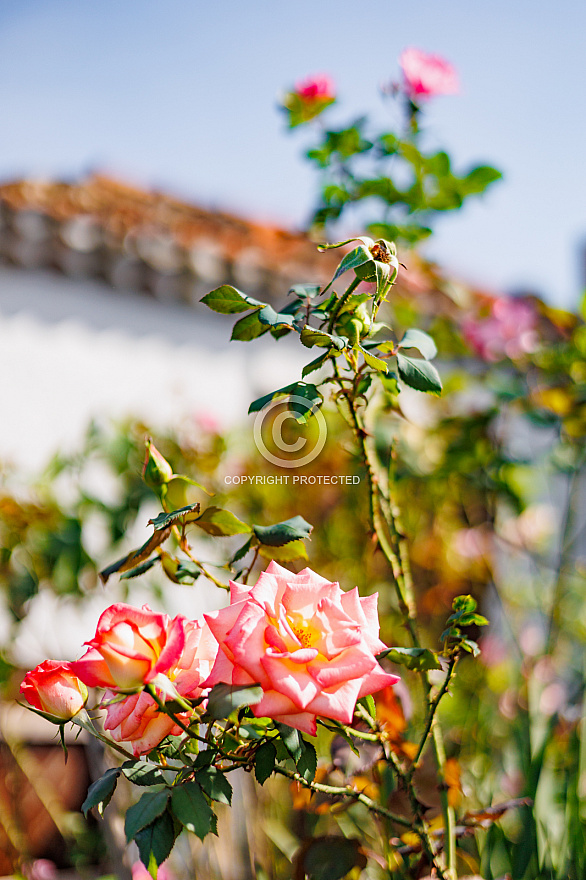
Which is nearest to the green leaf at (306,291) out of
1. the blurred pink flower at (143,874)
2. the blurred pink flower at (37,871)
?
the blurred pink flower at (143,874)

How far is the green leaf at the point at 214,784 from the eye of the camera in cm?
42

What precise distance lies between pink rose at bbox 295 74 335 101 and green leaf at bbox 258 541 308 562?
72cm

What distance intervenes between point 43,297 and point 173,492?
113cm

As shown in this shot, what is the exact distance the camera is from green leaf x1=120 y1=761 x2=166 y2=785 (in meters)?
0.44

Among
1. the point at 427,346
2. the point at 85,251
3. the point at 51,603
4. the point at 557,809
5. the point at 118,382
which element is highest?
the point at 85,251

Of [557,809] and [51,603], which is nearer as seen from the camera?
[557,809]

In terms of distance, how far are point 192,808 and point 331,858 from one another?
0.27 m

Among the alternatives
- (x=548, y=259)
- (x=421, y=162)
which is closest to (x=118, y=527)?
(x=421, y=162)

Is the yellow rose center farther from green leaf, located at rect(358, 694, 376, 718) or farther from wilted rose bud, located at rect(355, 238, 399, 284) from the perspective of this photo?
wilted rose bud, located at rect(355, 238, 399, 284)

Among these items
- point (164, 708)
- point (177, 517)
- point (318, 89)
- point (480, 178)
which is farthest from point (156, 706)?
point (318, 89)

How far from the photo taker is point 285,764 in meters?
0.50

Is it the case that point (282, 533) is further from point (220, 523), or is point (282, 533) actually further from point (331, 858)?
point (331, 858)

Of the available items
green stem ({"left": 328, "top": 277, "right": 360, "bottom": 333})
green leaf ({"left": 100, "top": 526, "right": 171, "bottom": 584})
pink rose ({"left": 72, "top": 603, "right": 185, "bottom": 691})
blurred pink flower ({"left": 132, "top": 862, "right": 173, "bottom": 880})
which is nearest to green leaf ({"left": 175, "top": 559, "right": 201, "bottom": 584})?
green leaf ({"left": 100, "top": 526, "right": 171, "bottom": 584})

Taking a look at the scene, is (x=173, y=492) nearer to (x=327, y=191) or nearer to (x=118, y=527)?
(x=118, y=527)
